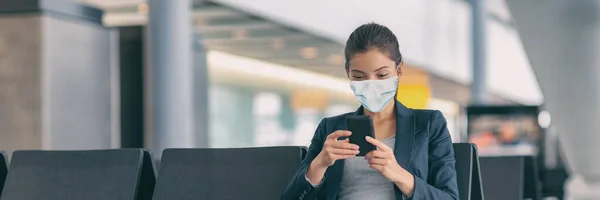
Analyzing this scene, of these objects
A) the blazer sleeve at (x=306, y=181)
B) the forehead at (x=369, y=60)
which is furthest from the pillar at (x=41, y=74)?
the forehead at (x=369, y=60)

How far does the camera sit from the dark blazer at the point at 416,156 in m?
3.70

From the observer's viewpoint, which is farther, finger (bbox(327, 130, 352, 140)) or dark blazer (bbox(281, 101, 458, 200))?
dark blazer (bbox(281, 101, 458, 200))

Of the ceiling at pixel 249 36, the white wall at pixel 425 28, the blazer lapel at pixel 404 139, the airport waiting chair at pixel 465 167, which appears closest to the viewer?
the blazer lapel at pixel 404 139

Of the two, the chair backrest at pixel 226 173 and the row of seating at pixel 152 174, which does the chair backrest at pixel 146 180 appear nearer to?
the row of seating at pixel 152 174

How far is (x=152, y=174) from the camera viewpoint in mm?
5289

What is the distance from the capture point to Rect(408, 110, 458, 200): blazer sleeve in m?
3.72

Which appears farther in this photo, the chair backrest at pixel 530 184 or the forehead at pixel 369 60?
the chair backrest at pixel 530 184

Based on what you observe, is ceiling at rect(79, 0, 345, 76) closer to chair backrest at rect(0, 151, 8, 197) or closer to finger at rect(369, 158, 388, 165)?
chair backrest at rect(0, 151, 8, 197)

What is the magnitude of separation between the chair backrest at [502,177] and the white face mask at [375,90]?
234 centimetres

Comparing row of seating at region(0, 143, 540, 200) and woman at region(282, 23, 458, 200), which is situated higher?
woman at region(282, 23, 458, 200)

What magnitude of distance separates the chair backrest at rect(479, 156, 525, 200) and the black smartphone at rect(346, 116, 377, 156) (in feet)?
7.97

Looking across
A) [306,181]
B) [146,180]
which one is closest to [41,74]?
[146,180]

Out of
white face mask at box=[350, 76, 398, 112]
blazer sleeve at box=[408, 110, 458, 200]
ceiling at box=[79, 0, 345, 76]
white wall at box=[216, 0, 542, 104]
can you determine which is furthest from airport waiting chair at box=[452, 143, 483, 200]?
ceiling at box=[79, 0, 345, 76]

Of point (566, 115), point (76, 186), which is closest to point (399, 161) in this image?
point (76, 186)
